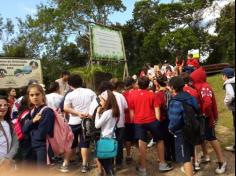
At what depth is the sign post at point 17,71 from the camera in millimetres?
12859

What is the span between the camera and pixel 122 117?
732cm

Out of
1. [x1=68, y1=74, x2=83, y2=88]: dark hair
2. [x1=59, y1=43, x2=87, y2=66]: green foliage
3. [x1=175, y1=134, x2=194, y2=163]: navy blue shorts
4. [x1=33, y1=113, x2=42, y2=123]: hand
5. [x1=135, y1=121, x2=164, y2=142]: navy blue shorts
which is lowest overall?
[x1=175, y1=134, x2=194, y2=163]: navy blue shorts

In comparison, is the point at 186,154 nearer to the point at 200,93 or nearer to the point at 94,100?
the point at 200,93

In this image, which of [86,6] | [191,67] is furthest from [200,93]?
[86,6]

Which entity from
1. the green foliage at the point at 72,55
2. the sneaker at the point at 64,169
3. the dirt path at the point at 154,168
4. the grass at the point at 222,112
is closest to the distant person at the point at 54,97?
the sneaker at the point at 64,169

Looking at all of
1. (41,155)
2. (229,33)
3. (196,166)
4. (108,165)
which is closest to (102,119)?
(108,165)

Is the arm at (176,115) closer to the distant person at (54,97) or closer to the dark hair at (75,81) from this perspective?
the dark hair at (75,81)

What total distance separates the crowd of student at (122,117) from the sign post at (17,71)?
506cm

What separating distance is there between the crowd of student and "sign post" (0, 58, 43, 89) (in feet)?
16.6

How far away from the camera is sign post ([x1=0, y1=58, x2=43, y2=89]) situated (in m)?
12.9

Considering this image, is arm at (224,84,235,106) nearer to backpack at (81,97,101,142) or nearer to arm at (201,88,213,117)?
arm at (201,88,213,117)

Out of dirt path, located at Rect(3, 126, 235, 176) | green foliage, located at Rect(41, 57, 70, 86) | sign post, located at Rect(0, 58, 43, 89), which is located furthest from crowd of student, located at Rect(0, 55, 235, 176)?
green foliage, located at Rect(41, 57, 70, 86)

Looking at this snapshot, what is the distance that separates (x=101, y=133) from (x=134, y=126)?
1058 mm

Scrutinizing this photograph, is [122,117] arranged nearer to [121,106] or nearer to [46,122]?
[121,106]
